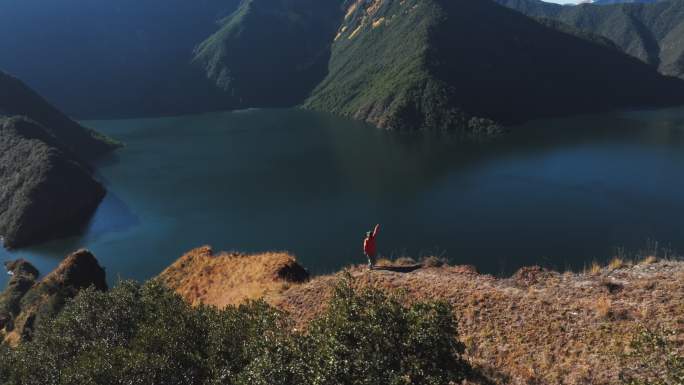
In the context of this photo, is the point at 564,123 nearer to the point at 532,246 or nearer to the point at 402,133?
the point at 402,133

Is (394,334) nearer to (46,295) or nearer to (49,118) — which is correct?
(46,295)

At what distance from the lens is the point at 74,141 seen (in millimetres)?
166500

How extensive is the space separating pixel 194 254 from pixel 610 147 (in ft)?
410

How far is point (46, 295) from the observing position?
49.6 metres

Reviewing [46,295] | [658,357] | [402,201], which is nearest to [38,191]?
[46,295]

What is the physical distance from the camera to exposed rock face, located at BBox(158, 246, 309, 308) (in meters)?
37.3

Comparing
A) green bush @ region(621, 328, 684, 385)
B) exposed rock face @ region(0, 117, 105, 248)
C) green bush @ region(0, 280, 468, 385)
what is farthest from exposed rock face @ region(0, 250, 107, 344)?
green bush @ region(621, 328, 684, 385)

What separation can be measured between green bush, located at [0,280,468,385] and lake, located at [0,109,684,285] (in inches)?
1517

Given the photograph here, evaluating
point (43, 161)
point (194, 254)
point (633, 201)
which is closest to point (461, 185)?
point (633, 201)

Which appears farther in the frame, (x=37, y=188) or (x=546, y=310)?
(x=37, y=188)

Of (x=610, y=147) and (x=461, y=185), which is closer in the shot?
(x=461, y=185)

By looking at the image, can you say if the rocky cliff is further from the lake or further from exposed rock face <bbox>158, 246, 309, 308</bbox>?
the lake

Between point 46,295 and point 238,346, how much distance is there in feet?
129

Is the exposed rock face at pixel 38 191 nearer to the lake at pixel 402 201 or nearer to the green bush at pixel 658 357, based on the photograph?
the lake at pixel 402 201
